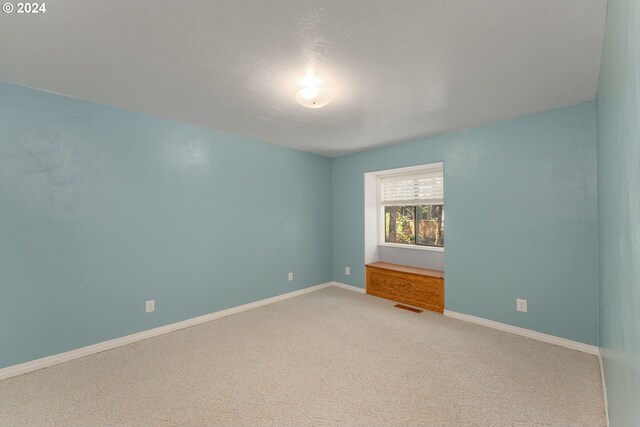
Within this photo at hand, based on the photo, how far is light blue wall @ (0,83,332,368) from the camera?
7.47 feet

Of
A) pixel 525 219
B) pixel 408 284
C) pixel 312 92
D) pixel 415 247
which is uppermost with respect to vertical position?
pixel 312 92

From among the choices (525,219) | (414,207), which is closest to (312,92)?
(525,219)

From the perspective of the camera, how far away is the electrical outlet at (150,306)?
2914mm

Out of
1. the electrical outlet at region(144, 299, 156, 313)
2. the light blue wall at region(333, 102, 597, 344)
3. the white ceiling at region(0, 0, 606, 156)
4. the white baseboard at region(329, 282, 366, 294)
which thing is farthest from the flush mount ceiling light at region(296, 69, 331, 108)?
the white baseboard at region(329, 282, 366, 294)

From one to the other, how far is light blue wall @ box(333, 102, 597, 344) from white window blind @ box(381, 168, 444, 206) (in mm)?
451

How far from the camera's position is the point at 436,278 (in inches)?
143

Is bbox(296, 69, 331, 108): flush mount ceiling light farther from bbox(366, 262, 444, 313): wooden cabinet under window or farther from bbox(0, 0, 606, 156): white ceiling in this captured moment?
bbox(366, 262, 444, 313): wooden cabinet under window

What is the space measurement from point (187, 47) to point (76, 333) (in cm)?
267

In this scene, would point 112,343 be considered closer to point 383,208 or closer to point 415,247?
point 415,247

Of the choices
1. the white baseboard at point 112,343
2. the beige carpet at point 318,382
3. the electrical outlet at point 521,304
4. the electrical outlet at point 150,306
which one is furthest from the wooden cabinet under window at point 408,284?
the electrical outlet at point 150,306

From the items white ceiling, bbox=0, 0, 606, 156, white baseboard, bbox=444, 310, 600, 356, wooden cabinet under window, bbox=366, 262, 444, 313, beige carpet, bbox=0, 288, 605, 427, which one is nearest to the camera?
white ceiling, bbox=0, 0, 606, 156

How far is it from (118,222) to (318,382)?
2442 millimetres

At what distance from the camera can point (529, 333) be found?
2.88m

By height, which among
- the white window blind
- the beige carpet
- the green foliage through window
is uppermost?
the white window blind
